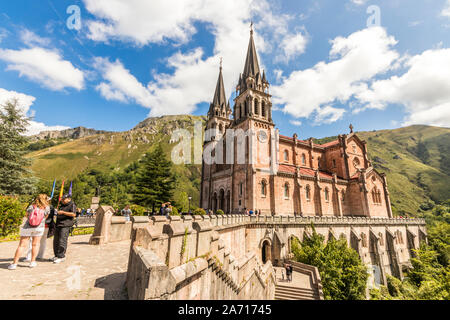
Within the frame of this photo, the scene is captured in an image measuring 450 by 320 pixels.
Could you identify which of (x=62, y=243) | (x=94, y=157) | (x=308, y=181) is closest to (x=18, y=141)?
(x=62, y=243)

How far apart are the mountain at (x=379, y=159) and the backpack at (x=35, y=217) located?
10088cm

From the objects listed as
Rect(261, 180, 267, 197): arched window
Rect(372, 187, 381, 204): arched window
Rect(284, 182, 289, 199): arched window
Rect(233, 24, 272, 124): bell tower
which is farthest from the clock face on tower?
Rect(372, 187, 381, 204): arched window

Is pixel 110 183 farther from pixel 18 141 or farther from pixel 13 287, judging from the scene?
pixel 13 287

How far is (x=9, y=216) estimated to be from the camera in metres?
10.8

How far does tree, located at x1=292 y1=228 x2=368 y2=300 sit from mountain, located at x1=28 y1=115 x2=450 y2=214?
277 ft

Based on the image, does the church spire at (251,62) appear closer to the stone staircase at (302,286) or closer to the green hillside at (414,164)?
the stone staircase at (302,286)

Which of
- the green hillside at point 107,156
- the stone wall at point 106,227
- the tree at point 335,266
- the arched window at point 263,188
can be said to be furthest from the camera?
the green hillside at point 107,156

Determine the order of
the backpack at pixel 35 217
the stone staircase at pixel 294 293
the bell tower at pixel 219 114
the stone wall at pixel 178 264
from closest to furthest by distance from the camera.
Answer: the stone wall at pixel 178 264
the backpack at pixel 35 217
the stone staircase at pixel 294 293
the bell tower at pixel 219 114

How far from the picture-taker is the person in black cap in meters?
5.54

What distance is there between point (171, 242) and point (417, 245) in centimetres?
4853

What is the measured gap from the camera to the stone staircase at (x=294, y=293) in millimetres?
15569

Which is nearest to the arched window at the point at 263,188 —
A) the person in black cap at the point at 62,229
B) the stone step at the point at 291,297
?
the stone step at the point at 291,297

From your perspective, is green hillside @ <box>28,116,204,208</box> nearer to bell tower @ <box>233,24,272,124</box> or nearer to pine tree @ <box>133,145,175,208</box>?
pine tree @ <box>133,145,175,208</box>

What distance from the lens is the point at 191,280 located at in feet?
15.8
